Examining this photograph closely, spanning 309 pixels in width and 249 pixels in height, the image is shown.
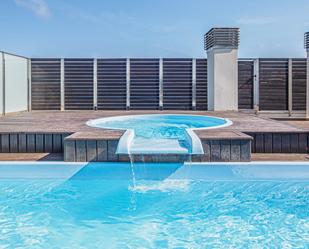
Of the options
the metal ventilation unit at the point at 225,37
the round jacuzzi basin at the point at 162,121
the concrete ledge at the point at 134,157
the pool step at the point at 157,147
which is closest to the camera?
the pool step at the point at 157,147

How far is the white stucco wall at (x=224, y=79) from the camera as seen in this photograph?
10359mm

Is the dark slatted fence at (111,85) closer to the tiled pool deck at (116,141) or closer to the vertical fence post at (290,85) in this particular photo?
the vertical fence post at (290,85)

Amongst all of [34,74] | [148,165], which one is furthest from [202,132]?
[34,74]

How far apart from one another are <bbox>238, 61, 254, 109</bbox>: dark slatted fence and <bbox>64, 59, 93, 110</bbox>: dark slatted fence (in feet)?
14.6

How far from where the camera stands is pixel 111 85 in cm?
1125

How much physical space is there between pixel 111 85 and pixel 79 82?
97cm

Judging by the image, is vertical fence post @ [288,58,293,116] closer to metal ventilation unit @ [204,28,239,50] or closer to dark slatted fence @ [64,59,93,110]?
metal ventilation unit @ [204,28,239,50]

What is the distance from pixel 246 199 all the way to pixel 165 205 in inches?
36.7

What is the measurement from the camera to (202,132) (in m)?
5.31

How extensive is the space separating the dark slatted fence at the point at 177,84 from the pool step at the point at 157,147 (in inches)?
245

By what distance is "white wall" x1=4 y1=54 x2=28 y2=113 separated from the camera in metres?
9.41

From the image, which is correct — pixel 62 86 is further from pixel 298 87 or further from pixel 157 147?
pixel 157 147

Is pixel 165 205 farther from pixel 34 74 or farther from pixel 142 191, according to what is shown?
pixel 34 74

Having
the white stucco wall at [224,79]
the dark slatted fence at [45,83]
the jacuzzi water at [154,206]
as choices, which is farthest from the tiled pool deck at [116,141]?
the dark slatted fence at [45,83]
